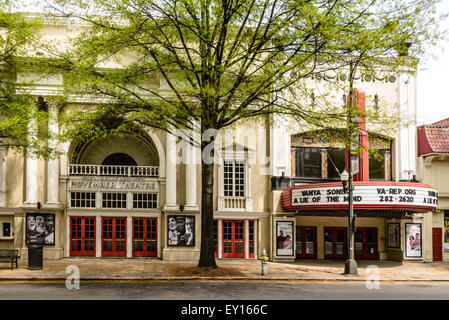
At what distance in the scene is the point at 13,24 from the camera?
19.5m

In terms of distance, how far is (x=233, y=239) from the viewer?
1025 inches

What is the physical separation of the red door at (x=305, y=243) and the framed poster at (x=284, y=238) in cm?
126

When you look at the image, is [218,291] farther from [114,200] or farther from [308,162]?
[308,162]

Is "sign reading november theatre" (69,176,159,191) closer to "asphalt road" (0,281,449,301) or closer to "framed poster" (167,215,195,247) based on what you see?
"framed poster" (167,215,195,247)

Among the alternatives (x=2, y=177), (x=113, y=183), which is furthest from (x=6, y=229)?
(x=113, y=183)

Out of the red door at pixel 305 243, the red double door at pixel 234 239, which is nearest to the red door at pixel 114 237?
the red double door at pixel 234 239

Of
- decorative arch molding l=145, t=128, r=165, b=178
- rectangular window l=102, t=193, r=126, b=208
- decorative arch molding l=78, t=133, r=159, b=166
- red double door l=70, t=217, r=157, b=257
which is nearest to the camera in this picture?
red double door l=70, t=217, r=157, b=257

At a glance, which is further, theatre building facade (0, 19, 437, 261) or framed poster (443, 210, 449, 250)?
framed poster (443, 210, 449, 250)

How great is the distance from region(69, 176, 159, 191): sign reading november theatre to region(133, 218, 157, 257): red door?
5.58 ft

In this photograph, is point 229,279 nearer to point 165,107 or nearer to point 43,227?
point 165,107

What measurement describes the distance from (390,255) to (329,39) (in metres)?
14.7

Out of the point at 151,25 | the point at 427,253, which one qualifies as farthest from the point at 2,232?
the point at 427,253

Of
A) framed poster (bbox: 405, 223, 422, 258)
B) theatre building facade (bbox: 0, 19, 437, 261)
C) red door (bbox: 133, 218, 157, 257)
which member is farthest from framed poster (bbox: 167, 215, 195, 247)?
framed poster (bbox: 405, 223, 422, 258)

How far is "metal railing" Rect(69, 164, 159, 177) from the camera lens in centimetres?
2559
